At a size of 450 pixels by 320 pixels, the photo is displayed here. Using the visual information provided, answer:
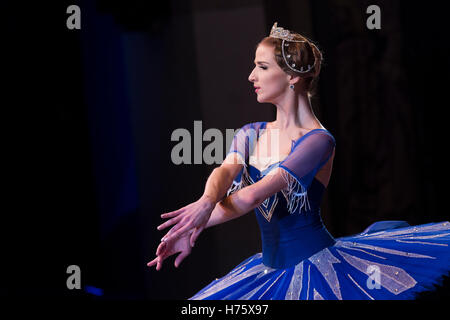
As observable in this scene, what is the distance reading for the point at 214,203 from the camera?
5.42 feet

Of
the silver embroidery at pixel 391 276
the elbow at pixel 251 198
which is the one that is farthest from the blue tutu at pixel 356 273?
the elbow at pixel 251 198

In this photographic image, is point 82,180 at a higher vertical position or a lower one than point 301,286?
higher

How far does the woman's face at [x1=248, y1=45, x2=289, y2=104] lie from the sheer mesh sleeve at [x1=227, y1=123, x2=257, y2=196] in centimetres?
13

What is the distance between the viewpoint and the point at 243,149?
1.86 m

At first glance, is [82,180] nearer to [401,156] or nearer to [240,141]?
[240,141]

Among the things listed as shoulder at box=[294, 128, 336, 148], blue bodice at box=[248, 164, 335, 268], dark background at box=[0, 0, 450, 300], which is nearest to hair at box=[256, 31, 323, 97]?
shoulder at box=[294, 128, 336, 148]

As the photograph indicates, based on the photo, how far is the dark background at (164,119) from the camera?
251 centimetres

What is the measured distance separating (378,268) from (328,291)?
0.67ft

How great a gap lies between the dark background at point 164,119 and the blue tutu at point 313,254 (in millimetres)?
683

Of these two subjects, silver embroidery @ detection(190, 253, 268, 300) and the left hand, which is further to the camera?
silver embroidery @ detection(190, 253, 268, 300)

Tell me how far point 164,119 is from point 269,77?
0.94 metres

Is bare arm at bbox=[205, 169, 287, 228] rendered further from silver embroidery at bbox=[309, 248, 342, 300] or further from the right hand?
silver embroidery at bbox=[309, 248, 342, 300]

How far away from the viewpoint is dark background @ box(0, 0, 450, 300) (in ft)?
8.25

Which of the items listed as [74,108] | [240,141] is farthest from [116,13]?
[240,141]
